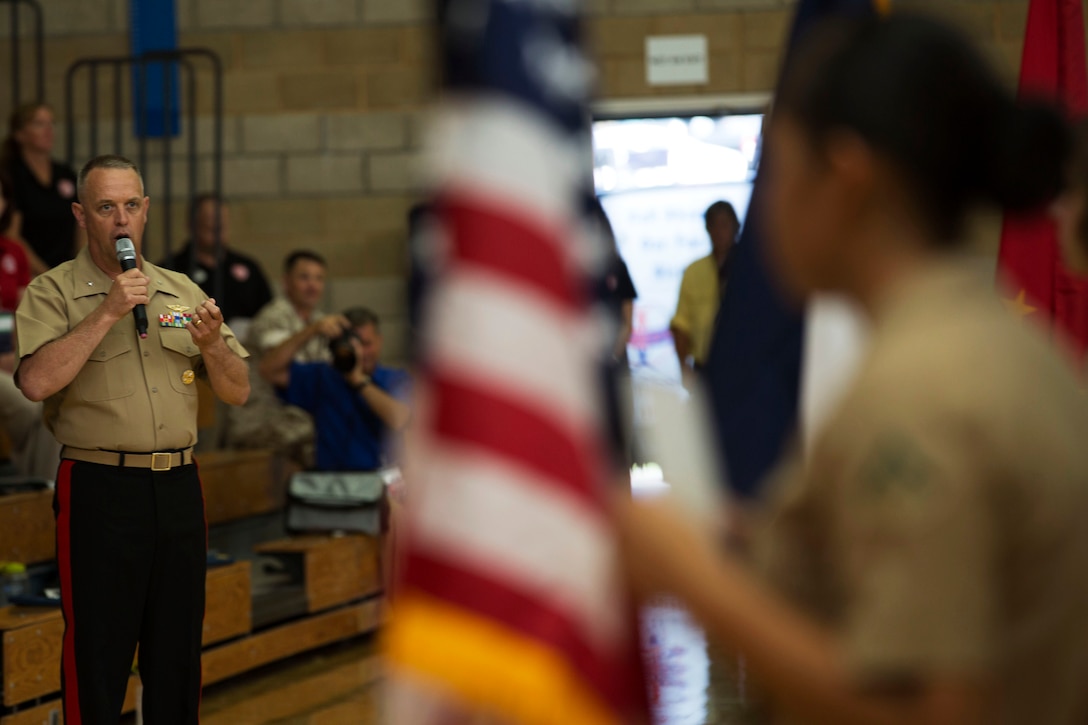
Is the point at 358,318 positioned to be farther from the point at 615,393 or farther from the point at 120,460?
the point at 615,393

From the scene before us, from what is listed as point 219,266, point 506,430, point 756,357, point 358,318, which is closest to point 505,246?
point 506,430

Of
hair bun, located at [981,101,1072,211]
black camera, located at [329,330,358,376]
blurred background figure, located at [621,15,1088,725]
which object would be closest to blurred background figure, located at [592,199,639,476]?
blurred background figure, located at [621,15,1088,725]

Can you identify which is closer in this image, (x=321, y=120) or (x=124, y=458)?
(x=124, y=458)

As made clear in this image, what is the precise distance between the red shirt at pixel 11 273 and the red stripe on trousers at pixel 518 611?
5055 mm

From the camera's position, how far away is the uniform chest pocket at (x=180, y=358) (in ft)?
11.7

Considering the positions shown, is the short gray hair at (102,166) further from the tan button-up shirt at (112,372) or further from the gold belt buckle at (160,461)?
the gold belt buckle at (160,461)

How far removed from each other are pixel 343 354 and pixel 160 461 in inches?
110

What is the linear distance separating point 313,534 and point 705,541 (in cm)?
557

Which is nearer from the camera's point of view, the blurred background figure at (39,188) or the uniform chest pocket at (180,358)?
the uniform chest pocket at (180,358)

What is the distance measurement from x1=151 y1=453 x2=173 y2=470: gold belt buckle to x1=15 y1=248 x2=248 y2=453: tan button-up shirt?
2 centimetres

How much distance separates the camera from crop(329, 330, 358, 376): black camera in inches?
249

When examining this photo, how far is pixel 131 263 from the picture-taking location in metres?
3.47

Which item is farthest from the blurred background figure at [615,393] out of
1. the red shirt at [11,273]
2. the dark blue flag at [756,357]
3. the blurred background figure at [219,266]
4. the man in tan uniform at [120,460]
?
the blurred background figure at [219,266]

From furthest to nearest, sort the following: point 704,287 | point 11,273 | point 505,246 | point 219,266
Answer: point 219,266
point 704,287
point 11,273
point 505,246
